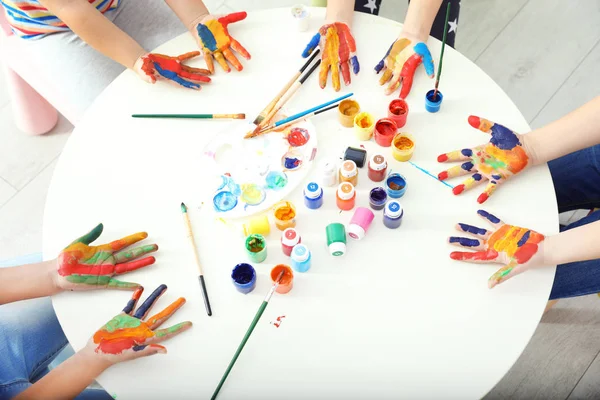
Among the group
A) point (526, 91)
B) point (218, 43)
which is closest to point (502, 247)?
point (218, 43)

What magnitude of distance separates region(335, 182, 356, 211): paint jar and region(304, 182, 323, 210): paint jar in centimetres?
4

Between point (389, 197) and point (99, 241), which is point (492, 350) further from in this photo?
point (99, 241)

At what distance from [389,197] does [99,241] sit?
696 mm

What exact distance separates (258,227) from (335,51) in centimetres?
56

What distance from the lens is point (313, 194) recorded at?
3.94 feet

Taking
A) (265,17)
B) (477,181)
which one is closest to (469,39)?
(265,17)

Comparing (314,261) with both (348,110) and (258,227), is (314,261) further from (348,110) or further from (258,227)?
(348,110)

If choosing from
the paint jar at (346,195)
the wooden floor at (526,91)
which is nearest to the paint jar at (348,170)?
the paint jar at (346,195)

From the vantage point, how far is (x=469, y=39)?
2.40m

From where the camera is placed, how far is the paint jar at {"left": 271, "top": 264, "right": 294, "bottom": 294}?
1.12 metres

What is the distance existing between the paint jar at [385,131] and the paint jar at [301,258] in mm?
347

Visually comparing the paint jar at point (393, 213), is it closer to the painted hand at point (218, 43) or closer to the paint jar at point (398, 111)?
the paint jar at point (398, 111)

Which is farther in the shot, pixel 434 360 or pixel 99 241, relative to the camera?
pixel 99 241

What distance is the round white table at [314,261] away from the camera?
1067mm
